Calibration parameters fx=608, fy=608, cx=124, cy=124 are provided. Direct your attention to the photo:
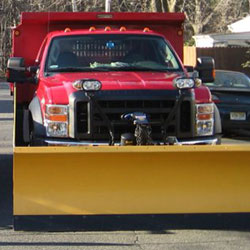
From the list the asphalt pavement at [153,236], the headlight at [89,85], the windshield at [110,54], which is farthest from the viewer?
the windshield at [110,54]

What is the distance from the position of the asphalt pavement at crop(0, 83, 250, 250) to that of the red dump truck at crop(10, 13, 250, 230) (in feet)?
0.41

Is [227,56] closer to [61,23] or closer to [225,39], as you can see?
[225,39]

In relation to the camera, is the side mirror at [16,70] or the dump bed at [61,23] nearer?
the side mirror at [16,70]

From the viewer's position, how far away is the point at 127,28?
9.67 meters

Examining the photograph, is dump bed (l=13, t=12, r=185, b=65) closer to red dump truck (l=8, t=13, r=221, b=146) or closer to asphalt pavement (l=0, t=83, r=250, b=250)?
red dump truck (l=8, t=13, r=221, b=146)

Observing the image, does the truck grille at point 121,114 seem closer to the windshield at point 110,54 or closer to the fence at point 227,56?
the windshield at point 110,54

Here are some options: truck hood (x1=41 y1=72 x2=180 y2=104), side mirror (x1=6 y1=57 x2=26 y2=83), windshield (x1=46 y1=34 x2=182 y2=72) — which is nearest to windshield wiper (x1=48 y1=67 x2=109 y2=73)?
windshield (x1=46 y1=34 x2=182 y2=72)

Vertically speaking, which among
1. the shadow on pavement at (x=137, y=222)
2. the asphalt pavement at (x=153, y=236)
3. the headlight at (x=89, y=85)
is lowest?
→ the asphalt pavement at (x=153, y=236)

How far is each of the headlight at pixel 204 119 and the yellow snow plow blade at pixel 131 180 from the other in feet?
3.02

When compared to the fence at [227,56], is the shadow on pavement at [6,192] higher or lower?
lower

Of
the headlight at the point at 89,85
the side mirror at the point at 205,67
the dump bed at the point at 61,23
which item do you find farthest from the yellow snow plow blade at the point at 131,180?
the dump bed at the point at 61,23

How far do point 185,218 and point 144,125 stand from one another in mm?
1118

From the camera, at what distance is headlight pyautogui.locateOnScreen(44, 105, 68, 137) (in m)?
6.87

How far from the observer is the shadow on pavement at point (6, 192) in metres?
6.86
